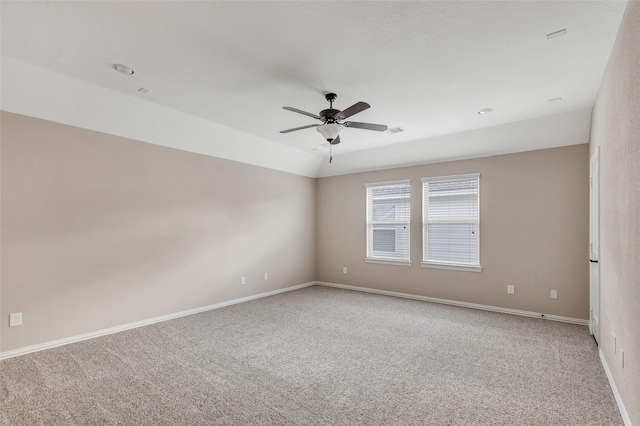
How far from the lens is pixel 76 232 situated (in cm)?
379

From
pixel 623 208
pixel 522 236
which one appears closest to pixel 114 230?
pixel 623 208

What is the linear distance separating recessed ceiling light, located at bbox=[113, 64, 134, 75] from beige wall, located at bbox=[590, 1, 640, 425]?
3.97 meters

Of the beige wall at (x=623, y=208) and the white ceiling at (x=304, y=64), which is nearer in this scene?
the beige wall at (x=623, y=208)

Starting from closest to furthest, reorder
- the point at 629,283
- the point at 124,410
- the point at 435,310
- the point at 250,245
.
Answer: the point at 629,283, the point at 124,410, the point at 435,310, the point at 250,245

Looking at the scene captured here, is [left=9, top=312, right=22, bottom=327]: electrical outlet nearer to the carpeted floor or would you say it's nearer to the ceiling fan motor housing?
the carpeted floor

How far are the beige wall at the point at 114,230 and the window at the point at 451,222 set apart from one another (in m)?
3.07

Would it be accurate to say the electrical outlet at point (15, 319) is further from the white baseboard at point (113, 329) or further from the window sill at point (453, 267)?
the window sill at point (453, 267)

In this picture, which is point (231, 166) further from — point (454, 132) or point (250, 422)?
point (250, 422)

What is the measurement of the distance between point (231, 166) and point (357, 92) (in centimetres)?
291

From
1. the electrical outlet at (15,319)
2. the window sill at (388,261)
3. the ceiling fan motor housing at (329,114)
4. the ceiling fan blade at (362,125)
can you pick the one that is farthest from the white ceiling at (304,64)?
the window sill at (388,261)

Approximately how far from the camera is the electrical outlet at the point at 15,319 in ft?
10.9

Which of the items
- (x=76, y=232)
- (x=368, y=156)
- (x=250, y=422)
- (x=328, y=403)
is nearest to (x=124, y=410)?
(x=250, y=422)

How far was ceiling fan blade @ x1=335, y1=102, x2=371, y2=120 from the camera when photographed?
3.02 metres

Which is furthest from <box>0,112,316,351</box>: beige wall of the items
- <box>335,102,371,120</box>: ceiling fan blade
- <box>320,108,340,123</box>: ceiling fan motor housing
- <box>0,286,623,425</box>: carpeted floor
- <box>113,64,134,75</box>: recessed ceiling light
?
<box>335,102,371,120</box>: ceiling fan blade
